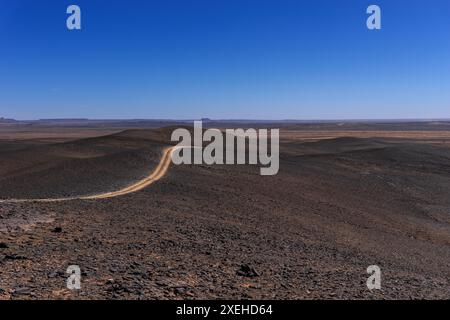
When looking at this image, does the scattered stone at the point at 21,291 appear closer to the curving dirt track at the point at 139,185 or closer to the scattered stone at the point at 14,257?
the scattered stone at the point at 14,257

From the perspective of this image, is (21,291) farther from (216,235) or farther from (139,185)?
(139,185)

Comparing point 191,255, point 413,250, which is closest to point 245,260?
point 191,255

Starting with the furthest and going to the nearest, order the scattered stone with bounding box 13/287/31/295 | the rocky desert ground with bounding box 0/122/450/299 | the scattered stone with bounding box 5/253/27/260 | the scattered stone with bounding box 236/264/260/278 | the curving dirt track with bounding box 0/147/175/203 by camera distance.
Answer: the curving dirt track with bounding box 0/147/175/203 < the scattered stone with bounding box 236/264/260/278 < the scattered stone with bounding box 5/253/27/260 < the rocky desert ground with bounding box 0/122/450/299 < the scattered stone with bounding box 13/287/31/295

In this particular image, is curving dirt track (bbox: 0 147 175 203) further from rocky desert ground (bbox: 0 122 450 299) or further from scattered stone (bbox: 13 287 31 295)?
scattered stone (bbox: 13 287 31 295)

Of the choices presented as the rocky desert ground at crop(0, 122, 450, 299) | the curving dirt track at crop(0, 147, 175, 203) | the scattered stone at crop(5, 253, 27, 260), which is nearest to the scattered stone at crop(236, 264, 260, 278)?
the rocky desert ground at crop(0, 122, 450, 299)

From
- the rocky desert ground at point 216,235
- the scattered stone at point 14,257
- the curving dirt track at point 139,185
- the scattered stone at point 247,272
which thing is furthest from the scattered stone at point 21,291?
the curving dirt track at point 139,185
